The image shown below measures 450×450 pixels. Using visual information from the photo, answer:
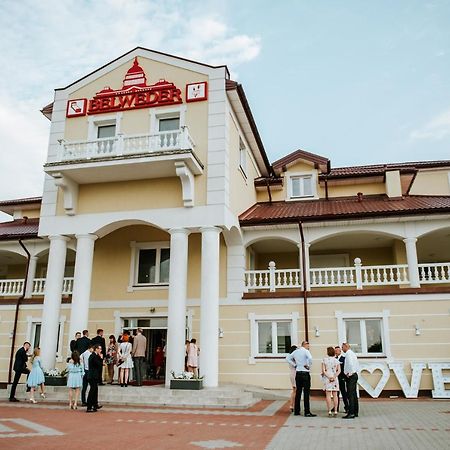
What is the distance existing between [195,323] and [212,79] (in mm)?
8820

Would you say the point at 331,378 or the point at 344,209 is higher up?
the point at 344,209

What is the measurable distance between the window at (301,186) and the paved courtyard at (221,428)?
1114 cm

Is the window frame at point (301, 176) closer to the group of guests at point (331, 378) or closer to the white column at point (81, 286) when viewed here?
the white column at point (81, 286)

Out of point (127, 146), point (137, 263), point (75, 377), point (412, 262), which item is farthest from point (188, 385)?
point (412, 262)

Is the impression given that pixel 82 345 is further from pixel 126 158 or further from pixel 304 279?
pixel 304 279

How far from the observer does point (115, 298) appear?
18.1 m

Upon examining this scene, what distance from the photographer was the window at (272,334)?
16.4 m

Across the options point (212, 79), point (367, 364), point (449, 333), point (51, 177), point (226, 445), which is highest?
point (212, 79)

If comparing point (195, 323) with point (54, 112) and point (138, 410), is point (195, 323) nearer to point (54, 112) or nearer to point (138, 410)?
point (138, 410)

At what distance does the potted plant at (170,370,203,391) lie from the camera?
13344mm

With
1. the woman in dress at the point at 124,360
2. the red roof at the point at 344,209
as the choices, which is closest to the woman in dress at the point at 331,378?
the woman in dress at the point at 124,360

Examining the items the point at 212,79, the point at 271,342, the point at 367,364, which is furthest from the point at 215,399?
the point at 212,79

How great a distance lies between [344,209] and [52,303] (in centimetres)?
1114

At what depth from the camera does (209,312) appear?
14.5 metres
